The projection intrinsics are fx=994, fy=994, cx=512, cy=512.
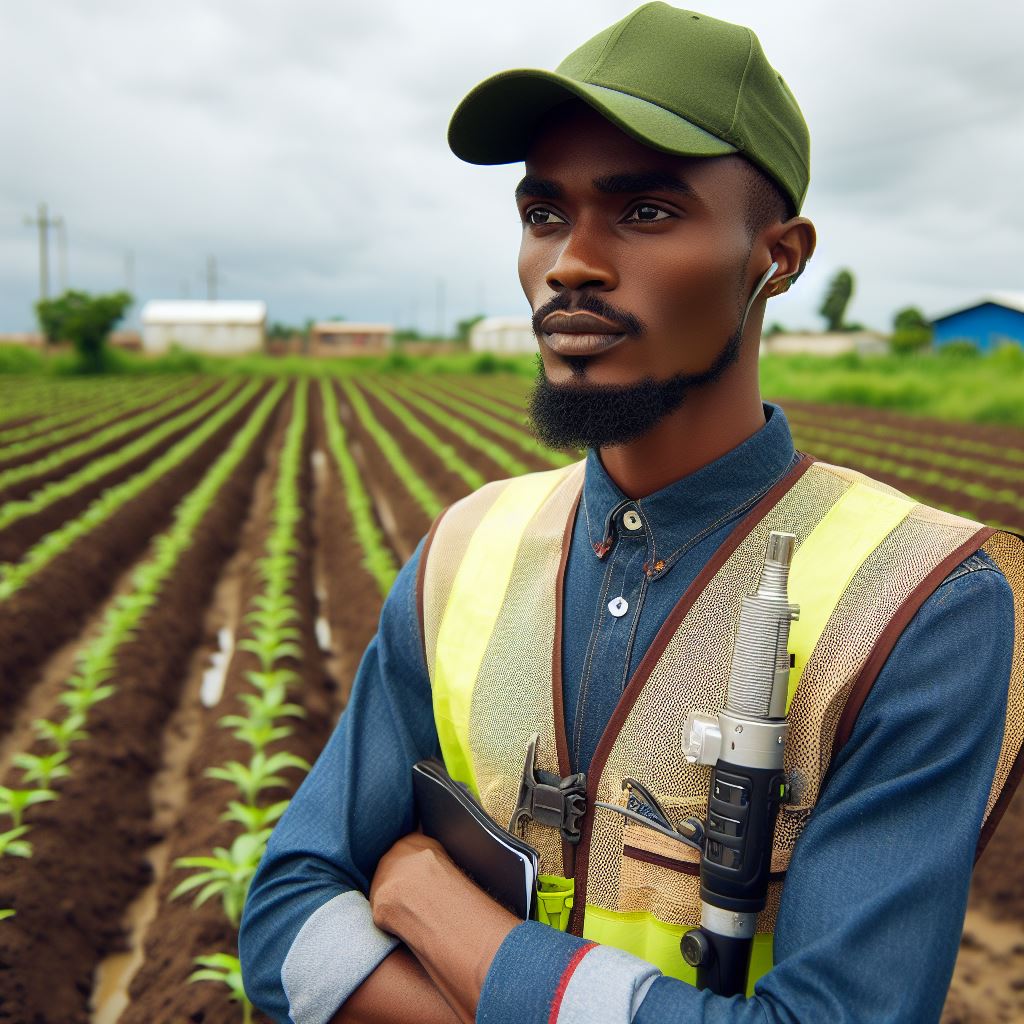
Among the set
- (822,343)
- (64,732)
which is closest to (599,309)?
(64,732)

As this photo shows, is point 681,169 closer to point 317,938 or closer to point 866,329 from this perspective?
point 317,938

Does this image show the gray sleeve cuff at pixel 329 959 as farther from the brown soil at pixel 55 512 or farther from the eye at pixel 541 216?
the brown soil at pixel 55 512

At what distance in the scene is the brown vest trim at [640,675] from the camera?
1.15 metres

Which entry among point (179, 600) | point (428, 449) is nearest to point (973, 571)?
point (179, 600)

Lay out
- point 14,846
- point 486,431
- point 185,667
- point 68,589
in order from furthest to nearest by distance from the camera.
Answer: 1. point 486,431
2. point 68,589
3. point 185,667
4. point 14,846

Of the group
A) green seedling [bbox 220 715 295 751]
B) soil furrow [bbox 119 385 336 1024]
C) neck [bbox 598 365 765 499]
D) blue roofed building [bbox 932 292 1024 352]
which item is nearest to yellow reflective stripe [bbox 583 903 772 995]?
neck [bbox 598 365 765 499]

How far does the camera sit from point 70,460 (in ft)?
41.1

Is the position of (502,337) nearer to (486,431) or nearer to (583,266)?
(486,431)

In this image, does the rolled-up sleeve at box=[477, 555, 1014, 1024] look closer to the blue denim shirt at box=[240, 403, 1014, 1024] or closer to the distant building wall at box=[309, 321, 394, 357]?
the blue denim shirt at box=[240, 403, 1014, 1024]

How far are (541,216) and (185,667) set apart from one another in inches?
218

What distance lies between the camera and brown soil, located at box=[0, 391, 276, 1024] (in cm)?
310

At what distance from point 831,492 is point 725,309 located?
277 millimetres

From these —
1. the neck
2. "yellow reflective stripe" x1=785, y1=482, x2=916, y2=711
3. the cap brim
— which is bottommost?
"yellow reflective stripe" x1=785, y1=482, x2=916, y2=711

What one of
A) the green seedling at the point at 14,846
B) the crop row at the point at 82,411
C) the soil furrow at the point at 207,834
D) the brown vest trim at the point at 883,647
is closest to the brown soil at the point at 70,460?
the crop row at the point at 82,411
